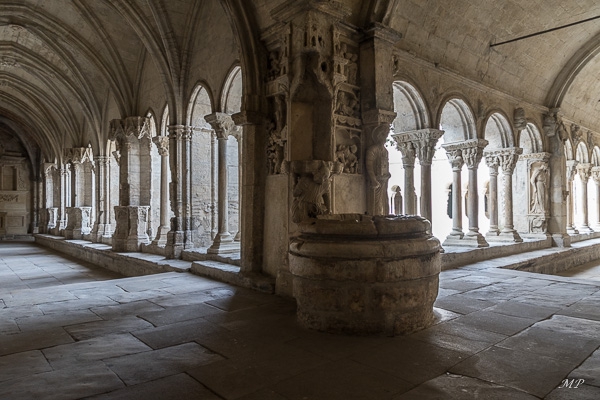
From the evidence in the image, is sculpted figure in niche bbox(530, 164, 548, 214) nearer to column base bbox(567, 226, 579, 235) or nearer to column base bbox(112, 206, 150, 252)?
column base bbox(567, 226, 579, 235)

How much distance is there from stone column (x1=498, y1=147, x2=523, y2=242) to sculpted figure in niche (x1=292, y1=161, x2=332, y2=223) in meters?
6.73

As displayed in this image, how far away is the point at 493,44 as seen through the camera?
8648mm

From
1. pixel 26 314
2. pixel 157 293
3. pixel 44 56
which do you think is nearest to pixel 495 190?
pixel 157 293

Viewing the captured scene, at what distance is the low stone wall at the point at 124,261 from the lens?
7721 mm

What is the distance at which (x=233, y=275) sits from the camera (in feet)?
19.3

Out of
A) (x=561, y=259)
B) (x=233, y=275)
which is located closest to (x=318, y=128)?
(x=233, y=275)

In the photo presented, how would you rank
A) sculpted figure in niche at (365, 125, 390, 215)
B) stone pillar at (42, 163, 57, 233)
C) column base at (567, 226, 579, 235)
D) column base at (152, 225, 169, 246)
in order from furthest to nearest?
stone pillar at (42, 163, 57, 233)
column base at (567, 226, 579, 235)
column base at (152, 225, 169, 246)
sculpted figure in niche at (365, 125, 390, 215)

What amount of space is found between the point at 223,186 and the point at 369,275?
15.6 ft

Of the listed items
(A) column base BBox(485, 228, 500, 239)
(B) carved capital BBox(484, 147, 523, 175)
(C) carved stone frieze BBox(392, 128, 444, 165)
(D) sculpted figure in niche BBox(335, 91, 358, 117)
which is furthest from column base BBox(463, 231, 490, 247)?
(D) sculpted figure in niche BBox(335, 91, 358, 117)

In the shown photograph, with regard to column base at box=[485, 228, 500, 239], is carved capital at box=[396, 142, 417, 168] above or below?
above

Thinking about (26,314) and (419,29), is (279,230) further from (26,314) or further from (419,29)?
(419,29)

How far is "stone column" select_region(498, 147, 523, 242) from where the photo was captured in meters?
9.92

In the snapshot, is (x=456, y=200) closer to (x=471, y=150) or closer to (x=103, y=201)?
(x=471, y=150)

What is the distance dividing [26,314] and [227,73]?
4.71m
